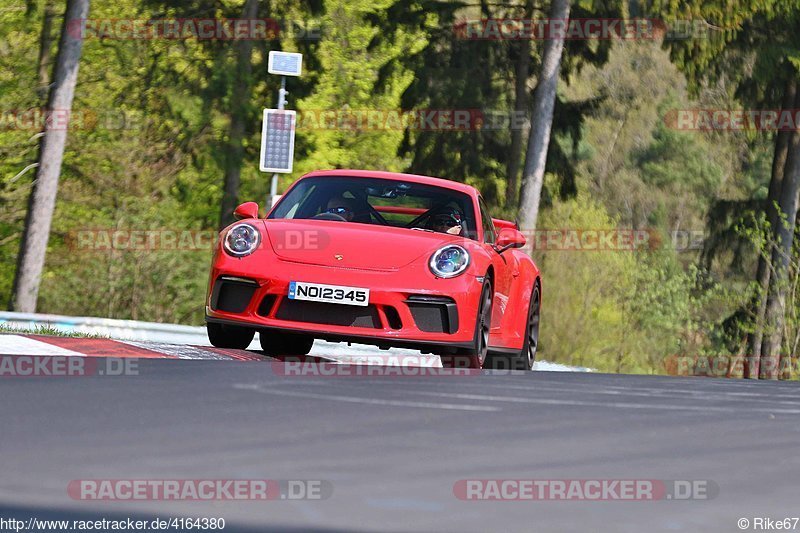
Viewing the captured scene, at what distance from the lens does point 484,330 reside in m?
10.0

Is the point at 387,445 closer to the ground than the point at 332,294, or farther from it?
closer to the ground

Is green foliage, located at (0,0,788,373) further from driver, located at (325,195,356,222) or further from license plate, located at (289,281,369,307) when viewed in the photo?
license plate, located at (289,281,369,307)

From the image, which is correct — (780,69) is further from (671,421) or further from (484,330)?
(671,421)

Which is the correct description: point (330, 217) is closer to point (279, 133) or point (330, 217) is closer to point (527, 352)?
point (527, 352)

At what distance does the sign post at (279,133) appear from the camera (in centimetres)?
1880

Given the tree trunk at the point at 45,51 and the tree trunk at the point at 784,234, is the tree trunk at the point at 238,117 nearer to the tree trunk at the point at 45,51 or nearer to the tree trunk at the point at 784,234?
the tree trunk at the point at 45,51

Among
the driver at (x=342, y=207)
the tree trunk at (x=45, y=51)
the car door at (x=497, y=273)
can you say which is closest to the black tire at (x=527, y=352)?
the car door at (x=497, y=273)

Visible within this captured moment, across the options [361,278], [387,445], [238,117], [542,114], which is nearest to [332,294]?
[361,278]

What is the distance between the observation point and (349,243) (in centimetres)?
971

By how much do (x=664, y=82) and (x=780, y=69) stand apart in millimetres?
44756

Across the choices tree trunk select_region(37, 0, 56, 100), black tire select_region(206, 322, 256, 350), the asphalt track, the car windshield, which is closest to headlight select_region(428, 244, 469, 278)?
the car windshield

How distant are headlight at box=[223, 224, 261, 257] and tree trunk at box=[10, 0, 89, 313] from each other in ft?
49.5

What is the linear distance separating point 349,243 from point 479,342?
1.09m

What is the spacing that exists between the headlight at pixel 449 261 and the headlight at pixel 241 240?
3.90ft
